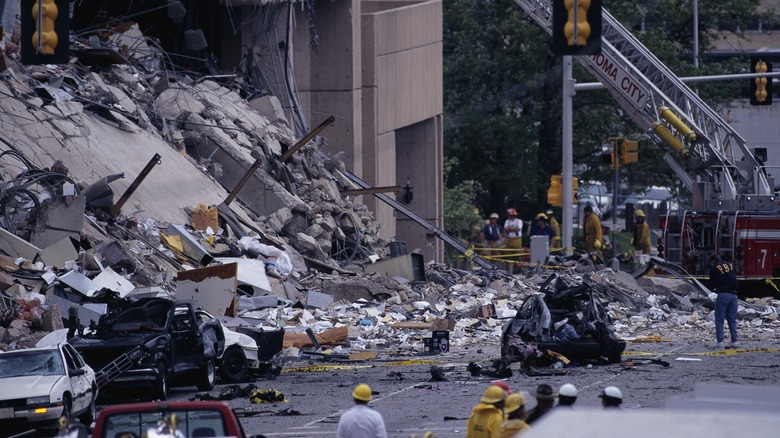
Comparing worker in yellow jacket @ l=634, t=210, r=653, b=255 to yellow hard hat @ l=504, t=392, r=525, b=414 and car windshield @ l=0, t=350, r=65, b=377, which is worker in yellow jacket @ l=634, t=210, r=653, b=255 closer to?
car windshield @ l=0, t=350, r=65, b=377

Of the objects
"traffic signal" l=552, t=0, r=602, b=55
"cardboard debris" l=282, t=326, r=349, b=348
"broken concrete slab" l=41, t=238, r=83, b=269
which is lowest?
"cardboard debris" l=282, t=326, r=349, b=348

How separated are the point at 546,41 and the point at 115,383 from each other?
35.0 m

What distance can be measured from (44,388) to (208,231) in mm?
12353

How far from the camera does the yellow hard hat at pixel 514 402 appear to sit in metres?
10.0

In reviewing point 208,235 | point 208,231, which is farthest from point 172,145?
point 208,235

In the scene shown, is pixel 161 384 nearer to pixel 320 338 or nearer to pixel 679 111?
pixel 320 338

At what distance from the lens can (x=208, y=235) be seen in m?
27.2

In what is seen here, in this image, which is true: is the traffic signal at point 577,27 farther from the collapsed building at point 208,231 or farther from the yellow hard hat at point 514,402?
the collapsed building at point 208,231

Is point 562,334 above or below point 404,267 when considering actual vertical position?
below

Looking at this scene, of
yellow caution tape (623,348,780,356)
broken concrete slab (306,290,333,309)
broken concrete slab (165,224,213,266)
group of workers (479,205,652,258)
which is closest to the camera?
yellow caution tape (623,348,780,356)

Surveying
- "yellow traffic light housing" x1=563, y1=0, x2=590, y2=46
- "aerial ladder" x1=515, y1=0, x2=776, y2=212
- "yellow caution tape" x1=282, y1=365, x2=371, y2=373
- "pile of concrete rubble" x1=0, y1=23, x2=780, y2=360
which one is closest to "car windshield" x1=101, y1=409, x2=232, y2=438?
"yellow traffic light housing" x1=563, y1=0, x2=590, y2=46

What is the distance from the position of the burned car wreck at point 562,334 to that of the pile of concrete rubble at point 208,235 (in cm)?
318

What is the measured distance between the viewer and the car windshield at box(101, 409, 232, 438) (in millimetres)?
9906

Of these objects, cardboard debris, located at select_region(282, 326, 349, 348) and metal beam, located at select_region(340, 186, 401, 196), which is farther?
metal beam, located at select_region(340, 186, 401, 196)
